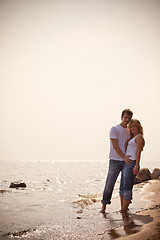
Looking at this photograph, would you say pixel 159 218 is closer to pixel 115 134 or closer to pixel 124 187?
pixel 124 187

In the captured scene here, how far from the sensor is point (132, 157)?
5.49 meters

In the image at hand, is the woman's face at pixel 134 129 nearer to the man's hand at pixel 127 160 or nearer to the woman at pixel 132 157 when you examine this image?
the woman at pixel 132 157

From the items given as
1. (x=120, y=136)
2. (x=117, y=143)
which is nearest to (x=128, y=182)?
(x=117, y=143)

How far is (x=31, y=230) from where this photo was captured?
4.72 metres

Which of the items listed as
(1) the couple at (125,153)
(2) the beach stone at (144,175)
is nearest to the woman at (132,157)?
(1) the couple at (125,153)

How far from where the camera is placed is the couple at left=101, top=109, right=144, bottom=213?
5461 millimetres

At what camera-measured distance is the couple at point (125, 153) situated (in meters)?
5.46

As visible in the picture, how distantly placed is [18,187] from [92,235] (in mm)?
13596

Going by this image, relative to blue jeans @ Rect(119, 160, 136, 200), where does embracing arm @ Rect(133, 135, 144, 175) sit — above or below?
above

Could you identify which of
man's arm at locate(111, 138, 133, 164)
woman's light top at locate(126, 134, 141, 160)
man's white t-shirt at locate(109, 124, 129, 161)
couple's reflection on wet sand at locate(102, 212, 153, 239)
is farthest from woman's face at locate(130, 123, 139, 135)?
couple's reflection on wet sand at locate(102, 212, 153, 239)

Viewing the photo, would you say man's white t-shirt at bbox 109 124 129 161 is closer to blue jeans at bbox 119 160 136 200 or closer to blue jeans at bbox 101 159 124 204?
blue jeans at bbox 101 159 124 204

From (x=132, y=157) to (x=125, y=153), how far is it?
41cm

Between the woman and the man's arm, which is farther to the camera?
the man's arm

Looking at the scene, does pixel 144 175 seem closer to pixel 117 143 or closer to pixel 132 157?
pixel 117 143
